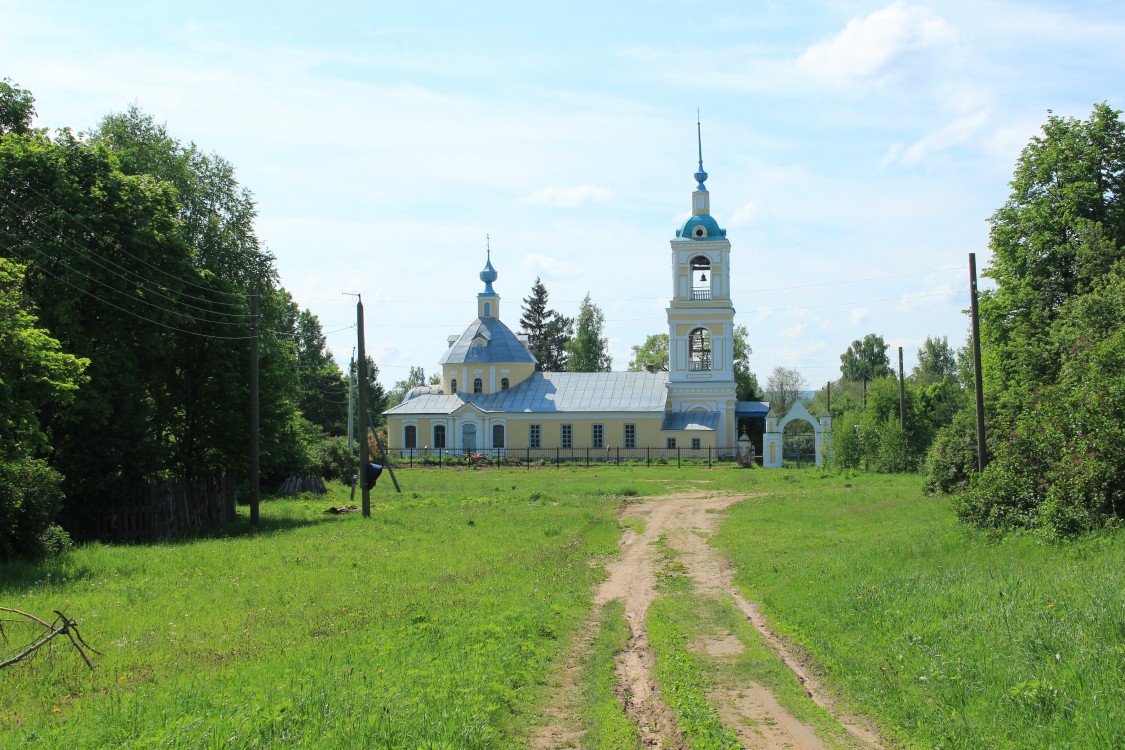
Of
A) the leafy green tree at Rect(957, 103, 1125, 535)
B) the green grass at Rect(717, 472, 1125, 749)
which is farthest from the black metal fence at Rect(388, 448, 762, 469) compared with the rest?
the green grass at Rect(717, 472, 1125, 749)

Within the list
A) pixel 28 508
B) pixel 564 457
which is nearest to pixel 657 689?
pixel 28 508

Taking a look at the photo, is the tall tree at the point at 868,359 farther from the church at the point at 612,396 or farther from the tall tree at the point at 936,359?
the church at the point at 612,396

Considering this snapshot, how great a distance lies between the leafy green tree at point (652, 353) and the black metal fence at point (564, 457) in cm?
2733

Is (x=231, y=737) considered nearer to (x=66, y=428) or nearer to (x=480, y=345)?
(x=66, y=428)

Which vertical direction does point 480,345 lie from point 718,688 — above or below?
above

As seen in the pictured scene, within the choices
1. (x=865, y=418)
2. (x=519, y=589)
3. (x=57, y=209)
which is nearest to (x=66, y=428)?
(x=57, y=209)

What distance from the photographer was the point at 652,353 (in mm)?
89500

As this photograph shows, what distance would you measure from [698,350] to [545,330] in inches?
1418

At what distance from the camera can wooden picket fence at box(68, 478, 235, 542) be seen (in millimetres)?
22375

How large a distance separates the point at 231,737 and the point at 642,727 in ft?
11.0

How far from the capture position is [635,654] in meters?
10.5

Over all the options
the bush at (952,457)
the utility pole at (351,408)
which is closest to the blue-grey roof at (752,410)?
the utility pole at (351,408)

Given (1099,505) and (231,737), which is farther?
(1099,505)

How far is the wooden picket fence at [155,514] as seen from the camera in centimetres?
2238
